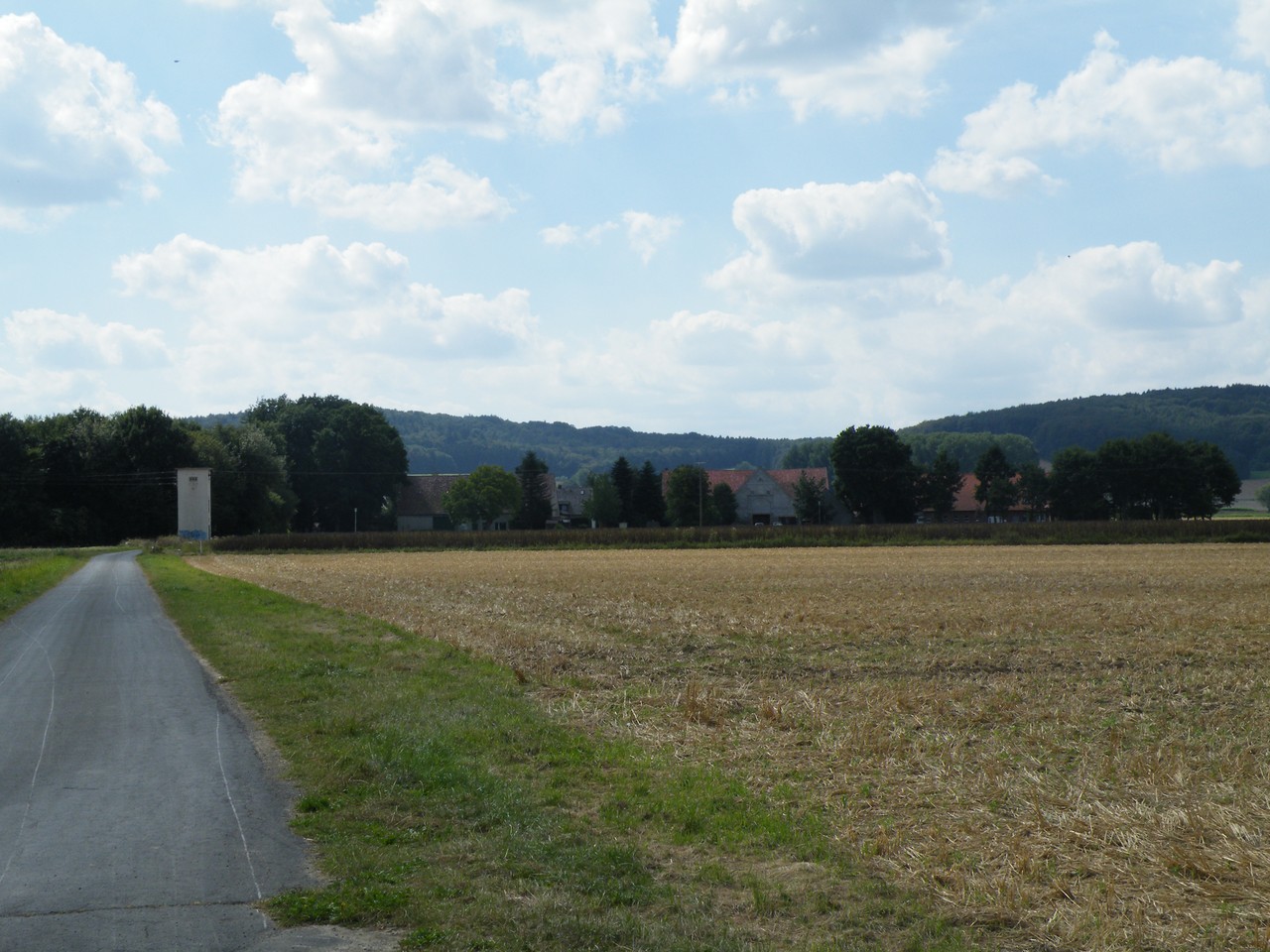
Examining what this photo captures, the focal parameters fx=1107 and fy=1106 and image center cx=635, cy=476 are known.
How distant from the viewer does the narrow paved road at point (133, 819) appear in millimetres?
6500

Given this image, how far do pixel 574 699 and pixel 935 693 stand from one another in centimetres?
461

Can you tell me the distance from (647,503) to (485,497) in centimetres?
2328

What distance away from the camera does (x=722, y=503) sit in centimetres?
12531

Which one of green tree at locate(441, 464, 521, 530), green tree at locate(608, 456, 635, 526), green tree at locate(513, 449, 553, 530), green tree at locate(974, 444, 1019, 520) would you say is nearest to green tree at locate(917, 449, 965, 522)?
green tree at locate(974, 444, 1019, 520)

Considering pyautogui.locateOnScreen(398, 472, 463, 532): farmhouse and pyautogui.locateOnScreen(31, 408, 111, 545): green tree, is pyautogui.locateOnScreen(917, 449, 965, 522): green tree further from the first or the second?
pyautogui.locateOnScreen(31, 408, 111, 545): green tree

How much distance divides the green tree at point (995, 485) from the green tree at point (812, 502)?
16814 mm

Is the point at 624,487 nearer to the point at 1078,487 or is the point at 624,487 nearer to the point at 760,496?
the point at 760,496

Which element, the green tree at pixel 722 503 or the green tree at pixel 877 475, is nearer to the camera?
the green tree at pixel 877 475

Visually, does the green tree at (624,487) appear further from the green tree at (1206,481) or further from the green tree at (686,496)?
the green tree at (1206,481)

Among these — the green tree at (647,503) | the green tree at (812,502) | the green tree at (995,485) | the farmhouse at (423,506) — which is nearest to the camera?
the green tree at (647,503)

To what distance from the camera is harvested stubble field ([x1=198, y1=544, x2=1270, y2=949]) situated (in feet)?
22.7

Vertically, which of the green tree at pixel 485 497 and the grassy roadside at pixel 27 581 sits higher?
the green tree at pixel 485 497

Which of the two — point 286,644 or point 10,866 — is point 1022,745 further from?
point 286,644

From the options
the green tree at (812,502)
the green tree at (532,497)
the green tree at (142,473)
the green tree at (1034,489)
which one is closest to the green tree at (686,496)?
the green tree at (812,502)
